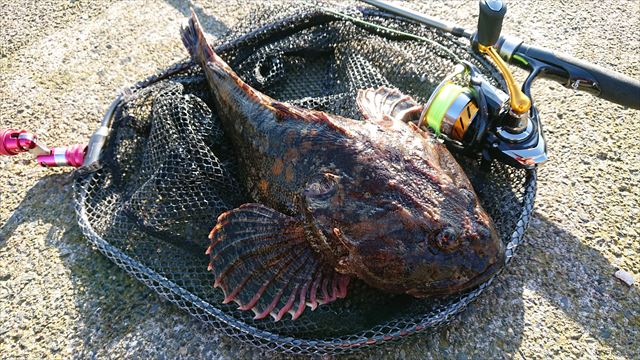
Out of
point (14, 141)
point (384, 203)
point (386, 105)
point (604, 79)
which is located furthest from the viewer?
point (14, 141)

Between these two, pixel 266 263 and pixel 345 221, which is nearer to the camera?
pixel 345 221

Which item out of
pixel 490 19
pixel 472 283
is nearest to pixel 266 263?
pixel 472 283

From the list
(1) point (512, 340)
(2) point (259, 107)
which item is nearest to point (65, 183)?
(2) point (259, 107)

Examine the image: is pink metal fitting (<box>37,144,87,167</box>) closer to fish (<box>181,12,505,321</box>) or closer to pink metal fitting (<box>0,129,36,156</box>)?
pink metal fitting (<box>0,129,36,156</box>)

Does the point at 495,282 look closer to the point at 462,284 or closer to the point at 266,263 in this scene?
the point at 462,284

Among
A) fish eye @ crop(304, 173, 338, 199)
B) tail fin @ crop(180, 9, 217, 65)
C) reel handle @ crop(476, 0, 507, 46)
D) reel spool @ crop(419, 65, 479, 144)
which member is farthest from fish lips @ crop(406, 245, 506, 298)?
tail fin @ crop(180, 9, 217, 65)

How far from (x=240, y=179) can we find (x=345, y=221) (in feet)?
3.72

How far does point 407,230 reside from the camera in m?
2.57

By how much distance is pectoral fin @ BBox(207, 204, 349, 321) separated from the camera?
284cm

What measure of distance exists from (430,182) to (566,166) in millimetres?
1808

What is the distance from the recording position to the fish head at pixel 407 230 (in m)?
2.56

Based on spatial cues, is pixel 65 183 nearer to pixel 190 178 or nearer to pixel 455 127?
pixel 190 178

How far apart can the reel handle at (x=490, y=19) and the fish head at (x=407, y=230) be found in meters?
0.98

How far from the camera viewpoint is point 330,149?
2.89 m
